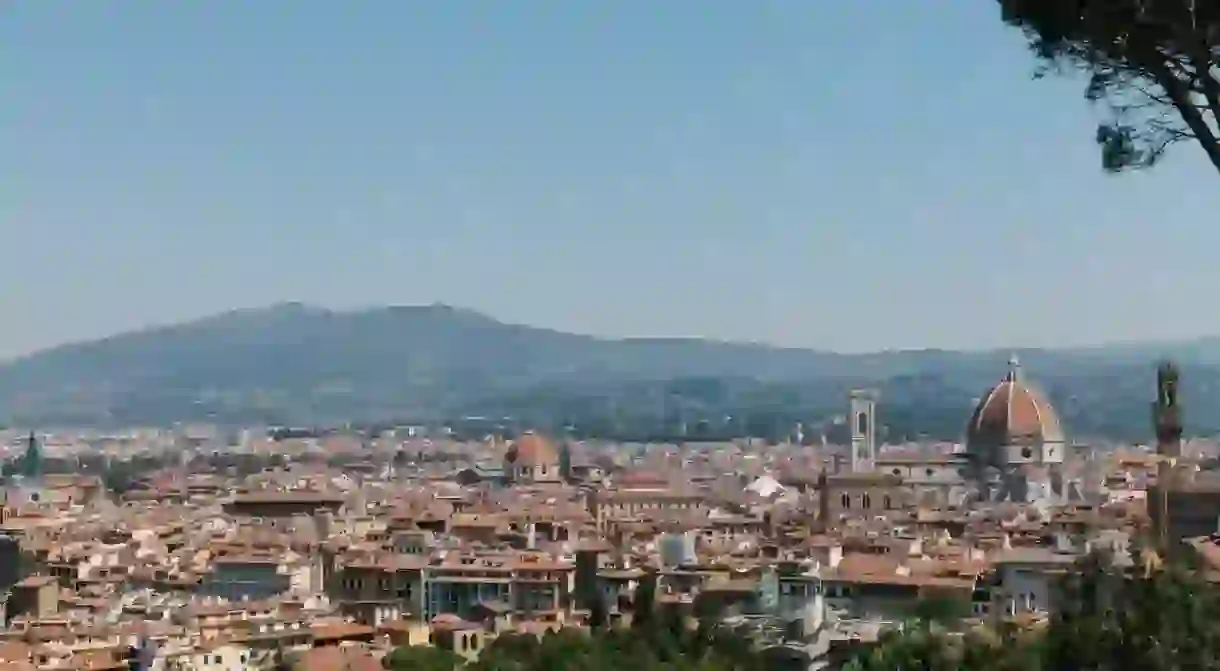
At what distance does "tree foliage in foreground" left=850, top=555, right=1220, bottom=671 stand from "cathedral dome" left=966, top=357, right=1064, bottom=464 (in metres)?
30.6

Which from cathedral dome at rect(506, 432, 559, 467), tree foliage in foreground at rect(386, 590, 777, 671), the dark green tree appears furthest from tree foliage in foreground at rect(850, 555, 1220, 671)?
cathedral dome at rect(506, 432, 559, 467)

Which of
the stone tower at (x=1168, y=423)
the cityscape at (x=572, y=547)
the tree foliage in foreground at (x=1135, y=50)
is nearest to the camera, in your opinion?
the tree foliage in foreground at (x=1135, y=50)

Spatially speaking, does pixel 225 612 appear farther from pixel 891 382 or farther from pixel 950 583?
pixel 891 382

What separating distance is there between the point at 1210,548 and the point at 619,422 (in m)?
114

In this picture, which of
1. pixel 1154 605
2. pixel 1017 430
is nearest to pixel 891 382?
pixel 1017 430

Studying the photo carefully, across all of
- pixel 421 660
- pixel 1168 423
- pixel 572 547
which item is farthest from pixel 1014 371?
pixel 421 660

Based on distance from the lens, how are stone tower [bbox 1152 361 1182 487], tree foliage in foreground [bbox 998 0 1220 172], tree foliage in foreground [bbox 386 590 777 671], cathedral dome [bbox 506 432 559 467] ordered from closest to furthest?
tree foliage in foreground [bbox 998 0 1220 172] < tree foliage in foreground [bbox 386 590 777 671] < stone tower [bbox 1152 361 1182 487] < cathedral dome [bbox 506 432 559 467]

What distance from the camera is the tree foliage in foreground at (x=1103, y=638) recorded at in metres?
16.8

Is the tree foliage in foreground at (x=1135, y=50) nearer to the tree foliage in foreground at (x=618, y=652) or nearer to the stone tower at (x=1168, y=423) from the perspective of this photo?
the tree foliage in foreground at (x=618, y=652)

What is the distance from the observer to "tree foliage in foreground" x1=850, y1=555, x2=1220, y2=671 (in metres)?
16.8

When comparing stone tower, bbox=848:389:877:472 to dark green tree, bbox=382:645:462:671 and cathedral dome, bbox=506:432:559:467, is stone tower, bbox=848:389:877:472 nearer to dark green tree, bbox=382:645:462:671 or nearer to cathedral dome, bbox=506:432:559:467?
cathedral dome, bbox=506:432:559:467

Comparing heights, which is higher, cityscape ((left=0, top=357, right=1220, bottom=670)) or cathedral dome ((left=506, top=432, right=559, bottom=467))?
cathedral dome ((left=506, top=432, right=559, bottom=467))

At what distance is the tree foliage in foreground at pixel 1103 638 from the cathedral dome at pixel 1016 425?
30.6m

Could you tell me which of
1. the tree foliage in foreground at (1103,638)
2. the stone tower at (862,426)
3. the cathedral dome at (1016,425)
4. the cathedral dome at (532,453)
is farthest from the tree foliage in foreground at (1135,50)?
the cathedral dome at (532,453)
